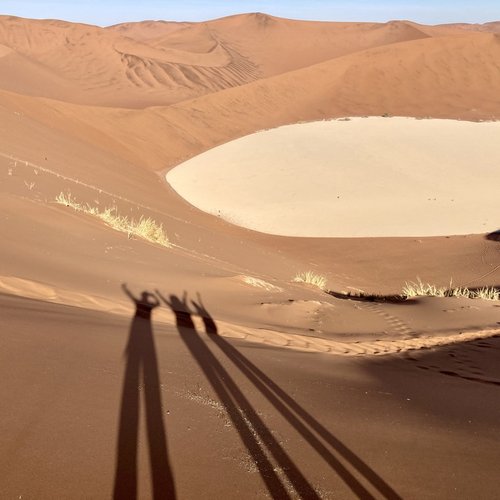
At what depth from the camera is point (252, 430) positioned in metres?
3.30

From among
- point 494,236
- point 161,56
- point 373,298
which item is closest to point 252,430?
point 373,298

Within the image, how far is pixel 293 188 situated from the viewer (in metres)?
21.1

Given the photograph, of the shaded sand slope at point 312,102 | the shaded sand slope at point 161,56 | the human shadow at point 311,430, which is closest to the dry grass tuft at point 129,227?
the human shadow at point 311,430

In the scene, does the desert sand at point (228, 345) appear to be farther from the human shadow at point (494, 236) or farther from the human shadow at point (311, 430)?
the human shadow at point (494, 236)

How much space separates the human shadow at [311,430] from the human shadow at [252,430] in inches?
7.1

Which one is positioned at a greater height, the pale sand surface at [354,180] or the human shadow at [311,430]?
the pale sand surface at [354,180]

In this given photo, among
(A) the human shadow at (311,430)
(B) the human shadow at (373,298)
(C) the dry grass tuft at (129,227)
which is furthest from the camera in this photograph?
(C) the dry grass tuft at (129,227)

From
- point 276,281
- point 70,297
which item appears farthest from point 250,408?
point 276,281

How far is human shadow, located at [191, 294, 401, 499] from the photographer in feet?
9.41

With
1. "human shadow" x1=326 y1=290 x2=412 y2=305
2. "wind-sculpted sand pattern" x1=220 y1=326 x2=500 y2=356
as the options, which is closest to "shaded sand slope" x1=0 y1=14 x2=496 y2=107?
"human shadow" x1=326 y1=290 x2=412 y2=305

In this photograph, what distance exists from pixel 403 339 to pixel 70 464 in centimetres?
479

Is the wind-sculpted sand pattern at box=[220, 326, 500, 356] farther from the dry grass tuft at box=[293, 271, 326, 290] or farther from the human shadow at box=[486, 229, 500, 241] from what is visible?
the human shadow at box=[486, 229, 500, 241]

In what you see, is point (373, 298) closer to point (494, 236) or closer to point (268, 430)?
point (494, 236)

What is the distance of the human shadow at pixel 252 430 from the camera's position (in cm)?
276
